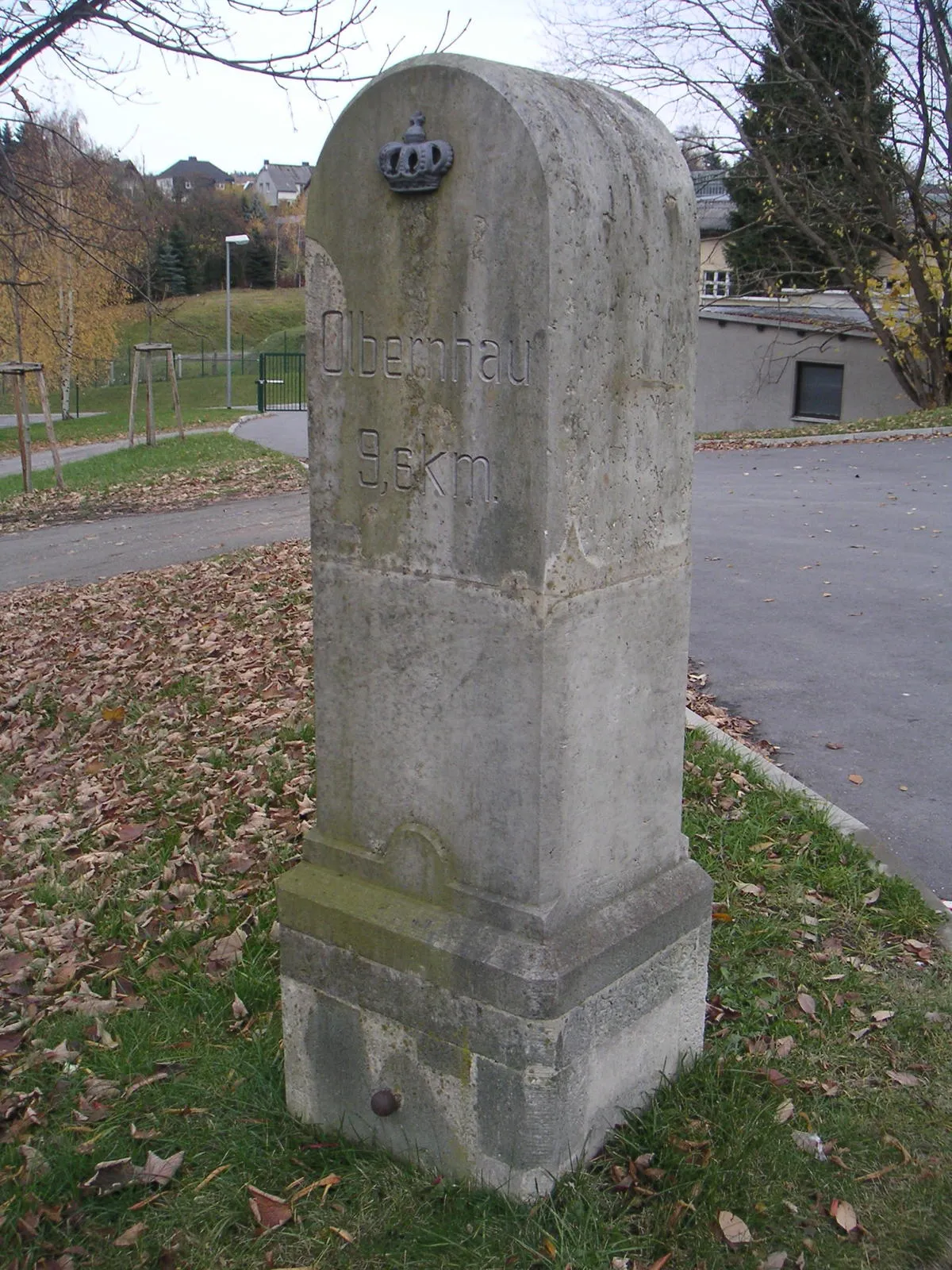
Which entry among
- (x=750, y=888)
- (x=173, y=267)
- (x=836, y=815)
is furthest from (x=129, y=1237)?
(x=173, y=267)

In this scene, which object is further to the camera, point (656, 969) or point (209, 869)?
point (209, 869)

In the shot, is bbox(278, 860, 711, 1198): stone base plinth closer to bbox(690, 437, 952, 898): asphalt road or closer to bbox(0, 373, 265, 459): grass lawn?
bbox(690, 437, 952, 898): asphalt road

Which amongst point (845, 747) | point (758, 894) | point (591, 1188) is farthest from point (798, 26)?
point (591, 1188)

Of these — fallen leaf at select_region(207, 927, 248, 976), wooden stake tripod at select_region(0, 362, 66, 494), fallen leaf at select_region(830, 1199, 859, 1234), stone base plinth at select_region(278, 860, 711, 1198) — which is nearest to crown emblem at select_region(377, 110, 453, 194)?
stone base plinth at select_region(278, 860, 711, 1198)

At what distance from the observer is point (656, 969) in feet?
10.2

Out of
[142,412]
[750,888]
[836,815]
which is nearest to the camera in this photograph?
[750,888]

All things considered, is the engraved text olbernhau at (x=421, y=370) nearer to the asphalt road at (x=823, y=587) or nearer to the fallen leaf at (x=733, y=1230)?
the fallen leaf at (x=733, y=1230)

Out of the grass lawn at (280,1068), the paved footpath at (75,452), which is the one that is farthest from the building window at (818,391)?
the grass lawn at (280,1068)

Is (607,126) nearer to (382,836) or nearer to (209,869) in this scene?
(382,836)

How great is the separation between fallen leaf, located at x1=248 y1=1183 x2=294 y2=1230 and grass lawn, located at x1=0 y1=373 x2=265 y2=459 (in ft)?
92.6

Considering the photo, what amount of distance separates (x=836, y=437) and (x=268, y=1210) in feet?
56.5

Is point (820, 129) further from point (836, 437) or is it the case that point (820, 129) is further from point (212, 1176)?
point (212, 1176)

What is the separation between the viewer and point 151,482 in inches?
731

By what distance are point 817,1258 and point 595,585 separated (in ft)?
5.28
